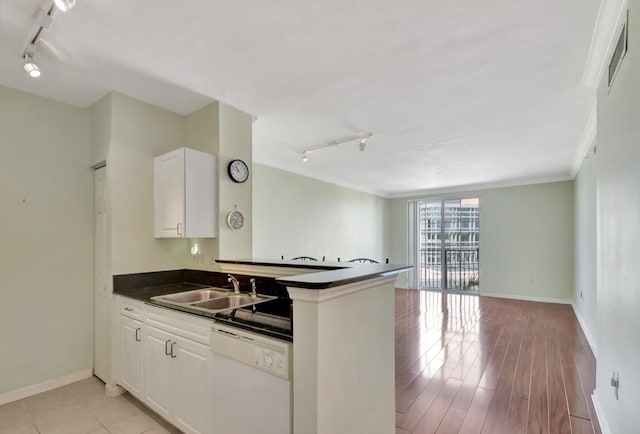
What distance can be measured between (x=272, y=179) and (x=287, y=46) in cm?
335

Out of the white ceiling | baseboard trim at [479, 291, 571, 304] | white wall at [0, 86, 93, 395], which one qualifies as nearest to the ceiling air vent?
the white ceiling

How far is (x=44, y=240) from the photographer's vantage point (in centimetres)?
274

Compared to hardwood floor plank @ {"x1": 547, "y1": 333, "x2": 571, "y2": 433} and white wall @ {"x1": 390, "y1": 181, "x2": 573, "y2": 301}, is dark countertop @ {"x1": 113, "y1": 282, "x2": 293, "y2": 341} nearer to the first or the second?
hardwood floor plank @ {"x1": 547, "y1": 333, "x2": 571, "y2": 433}

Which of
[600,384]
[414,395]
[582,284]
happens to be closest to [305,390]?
[414,395]

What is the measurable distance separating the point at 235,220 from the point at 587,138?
4280 millimetres

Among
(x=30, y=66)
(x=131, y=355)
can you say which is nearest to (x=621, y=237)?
(x=131, y=355)

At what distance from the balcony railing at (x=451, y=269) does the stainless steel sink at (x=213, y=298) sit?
660cm

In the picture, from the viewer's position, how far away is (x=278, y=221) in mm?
5336

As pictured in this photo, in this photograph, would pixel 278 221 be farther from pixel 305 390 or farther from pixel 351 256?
pixel 305 390

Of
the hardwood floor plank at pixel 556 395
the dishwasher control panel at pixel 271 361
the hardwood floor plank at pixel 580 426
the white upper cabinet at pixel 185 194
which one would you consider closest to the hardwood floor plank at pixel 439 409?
the hardwood floor plank at pixel 556 395

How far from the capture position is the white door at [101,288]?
278 cm

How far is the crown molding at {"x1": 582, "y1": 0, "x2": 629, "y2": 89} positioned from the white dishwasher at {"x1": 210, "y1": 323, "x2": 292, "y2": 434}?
7.94 feet

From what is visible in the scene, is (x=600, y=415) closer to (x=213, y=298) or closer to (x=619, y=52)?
(x=619, y=52)

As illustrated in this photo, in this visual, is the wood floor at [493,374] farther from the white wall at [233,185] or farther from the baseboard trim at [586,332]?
the white wall at [233,185]
